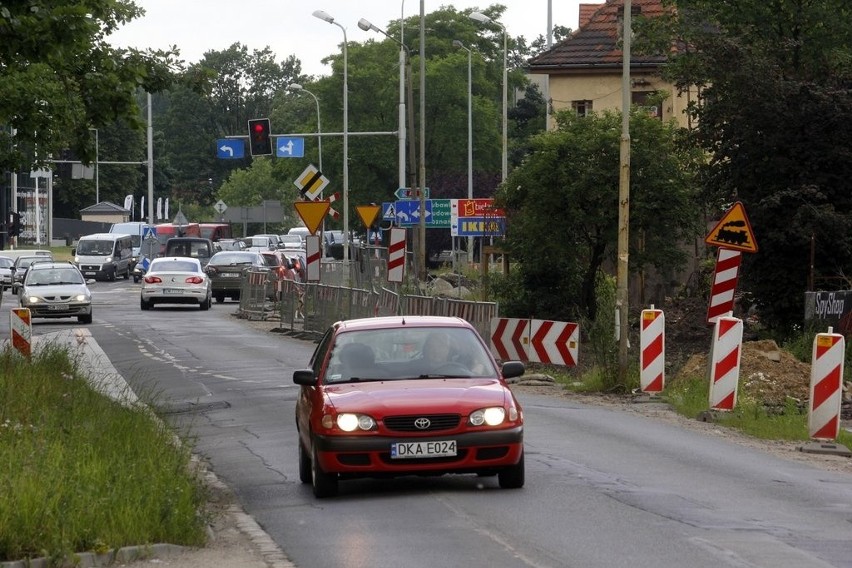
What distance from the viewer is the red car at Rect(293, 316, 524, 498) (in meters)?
12.0

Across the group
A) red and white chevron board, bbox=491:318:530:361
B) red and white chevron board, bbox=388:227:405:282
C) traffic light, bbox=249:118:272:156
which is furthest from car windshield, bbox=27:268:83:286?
red and white chevron board, bbox=491:318:530:361

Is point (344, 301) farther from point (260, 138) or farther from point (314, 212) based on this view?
point (260, 138)

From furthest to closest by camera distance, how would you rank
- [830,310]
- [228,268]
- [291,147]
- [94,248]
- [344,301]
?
[94,248]
[291,147]
[228,268]
[344,301]
[830,310]

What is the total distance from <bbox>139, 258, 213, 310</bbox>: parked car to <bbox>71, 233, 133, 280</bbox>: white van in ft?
107

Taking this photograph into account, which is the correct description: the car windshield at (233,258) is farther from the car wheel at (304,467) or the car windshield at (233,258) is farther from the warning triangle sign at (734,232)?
the car wheel at (304,467)

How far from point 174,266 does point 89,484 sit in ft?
131

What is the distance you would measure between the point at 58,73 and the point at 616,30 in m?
38.7

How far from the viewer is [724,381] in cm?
2002

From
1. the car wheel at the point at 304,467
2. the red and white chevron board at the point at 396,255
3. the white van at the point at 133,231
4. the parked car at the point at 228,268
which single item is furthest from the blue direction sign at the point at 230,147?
the car wheel at the point at 304,467

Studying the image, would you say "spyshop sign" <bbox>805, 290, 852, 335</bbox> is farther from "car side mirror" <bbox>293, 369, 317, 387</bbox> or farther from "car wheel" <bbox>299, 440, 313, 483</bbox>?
"car side mirror" <bbox>293, 369, 317, 387</bbox>

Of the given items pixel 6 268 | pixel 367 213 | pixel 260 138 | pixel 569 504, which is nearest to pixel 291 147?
pixel 260 138

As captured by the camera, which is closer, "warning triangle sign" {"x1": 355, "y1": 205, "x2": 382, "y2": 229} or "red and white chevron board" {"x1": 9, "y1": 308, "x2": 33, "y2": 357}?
"red and white chevron board" {"x1": 9, "y1": 308, "x2": 33, "y2": 357}

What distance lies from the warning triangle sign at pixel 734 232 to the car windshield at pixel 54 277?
24.7 meters

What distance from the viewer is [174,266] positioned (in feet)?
163
